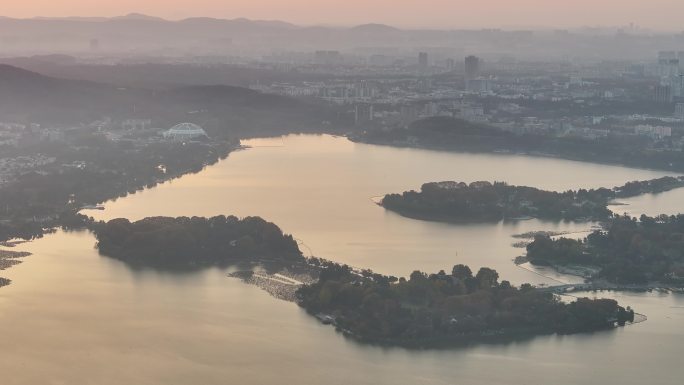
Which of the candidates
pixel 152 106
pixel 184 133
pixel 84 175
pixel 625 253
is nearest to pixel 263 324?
pixel 625 253

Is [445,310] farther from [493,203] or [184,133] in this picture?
[184,133]

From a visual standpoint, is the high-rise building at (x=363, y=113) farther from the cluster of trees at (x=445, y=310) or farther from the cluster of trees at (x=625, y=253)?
the cluster of trees at (x=445, y=310)

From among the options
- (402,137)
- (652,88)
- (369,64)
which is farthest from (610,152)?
(369,64)

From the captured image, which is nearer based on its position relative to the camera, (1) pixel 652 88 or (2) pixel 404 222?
(2) pixel 404 222

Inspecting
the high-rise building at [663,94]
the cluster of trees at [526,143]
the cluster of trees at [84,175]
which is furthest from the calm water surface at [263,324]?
the high-rise building at [663,94]

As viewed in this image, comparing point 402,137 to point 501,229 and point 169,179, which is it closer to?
point 169,179

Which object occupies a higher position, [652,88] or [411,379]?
[652,88]

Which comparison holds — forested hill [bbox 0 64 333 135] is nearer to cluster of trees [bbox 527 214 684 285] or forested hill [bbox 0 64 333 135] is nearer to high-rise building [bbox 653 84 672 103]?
high-rise building [bbox 653 84 672 103]

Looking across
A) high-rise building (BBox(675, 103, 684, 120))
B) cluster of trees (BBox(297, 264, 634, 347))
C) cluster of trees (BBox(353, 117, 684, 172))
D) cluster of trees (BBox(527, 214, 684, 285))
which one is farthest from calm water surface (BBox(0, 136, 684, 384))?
high-rise building (BBox(675, 103, 684, 120))
